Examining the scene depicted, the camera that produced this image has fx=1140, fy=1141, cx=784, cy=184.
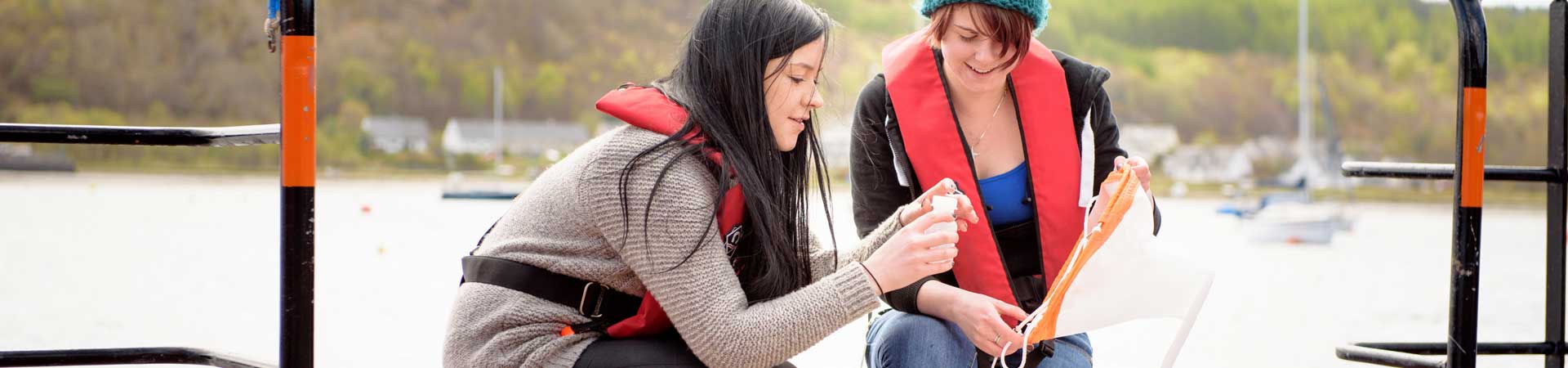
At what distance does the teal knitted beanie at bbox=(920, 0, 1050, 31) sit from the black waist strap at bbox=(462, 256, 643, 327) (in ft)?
1.94

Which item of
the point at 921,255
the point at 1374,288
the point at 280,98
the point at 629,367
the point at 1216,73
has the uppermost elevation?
the point at 1216,73

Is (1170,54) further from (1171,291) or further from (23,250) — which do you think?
(1171,291)

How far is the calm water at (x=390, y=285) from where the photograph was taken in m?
6.25

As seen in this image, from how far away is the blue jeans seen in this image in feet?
4.54

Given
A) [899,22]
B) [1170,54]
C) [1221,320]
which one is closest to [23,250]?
[1221,320]

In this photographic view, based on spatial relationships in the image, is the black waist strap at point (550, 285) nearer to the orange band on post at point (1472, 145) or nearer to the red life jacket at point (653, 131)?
the red life jacket at point (653, 131)

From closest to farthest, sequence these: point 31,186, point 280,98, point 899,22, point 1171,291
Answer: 1. point 280,98
2. point 1171,291
3. point 31,186
4. point 899,22

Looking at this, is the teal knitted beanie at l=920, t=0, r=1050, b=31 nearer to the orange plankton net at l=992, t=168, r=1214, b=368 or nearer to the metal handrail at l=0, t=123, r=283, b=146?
the orange plankton net at l=992, t=168, r=1214, b=368

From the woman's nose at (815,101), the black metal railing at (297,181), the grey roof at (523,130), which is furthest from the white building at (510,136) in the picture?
the black metal railing at (297,181)

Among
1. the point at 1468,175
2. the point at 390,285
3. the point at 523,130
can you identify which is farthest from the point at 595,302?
Answer: the point at 523,130

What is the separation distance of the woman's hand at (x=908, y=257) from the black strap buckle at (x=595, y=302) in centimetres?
26

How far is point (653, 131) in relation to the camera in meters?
1.11

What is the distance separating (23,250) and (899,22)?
2257 cm

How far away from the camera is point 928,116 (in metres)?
1.52
